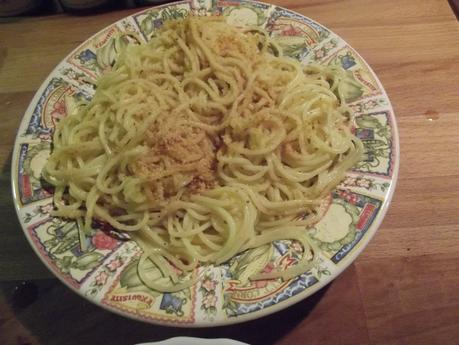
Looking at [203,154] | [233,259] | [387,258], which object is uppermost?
[203,154]

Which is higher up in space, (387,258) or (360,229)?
(360,229)

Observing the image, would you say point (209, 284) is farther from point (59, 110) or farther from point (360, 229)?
point (59, 110)

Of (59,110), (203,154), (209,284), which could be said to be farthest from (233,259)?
(59,110)

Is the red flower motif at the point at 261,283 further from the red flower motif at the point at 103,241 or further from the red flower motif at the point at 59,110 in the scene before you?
the red flower motif at the point at 59,110

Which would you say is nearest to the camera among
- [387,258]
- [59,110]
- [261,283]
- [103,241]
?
[261,283]

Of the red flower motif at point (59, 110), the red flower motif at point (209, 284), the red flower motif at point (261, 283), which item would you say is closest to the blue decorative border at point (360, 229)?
the red flower motif at point (261, 283)

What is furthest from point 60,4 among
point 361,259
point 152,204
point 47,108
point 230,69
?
point 361,259

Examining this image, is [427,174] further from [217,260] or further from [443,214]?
[217,260]

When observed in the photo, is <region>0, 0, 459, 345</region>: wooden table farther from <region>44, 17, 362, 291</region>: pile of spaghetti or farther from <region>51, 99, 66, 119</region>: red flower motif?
<region>51, 99, 66, 119</region>: red flower motif
